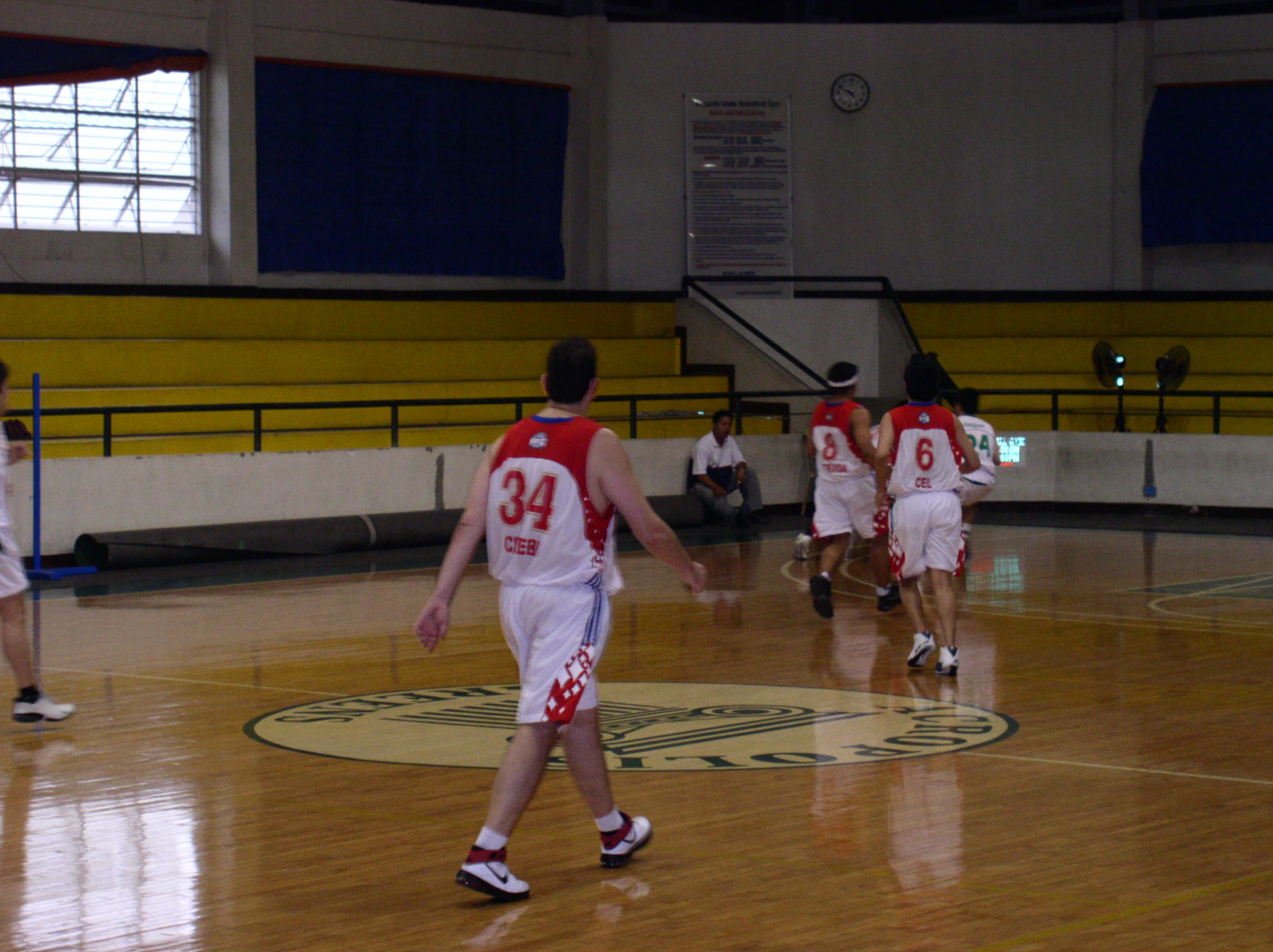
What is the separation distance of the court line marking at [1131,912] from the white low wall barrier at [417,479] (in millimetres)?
9295

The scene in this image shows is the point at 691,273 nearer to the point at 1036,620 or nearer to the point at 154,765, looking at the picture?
the point at 1036,620

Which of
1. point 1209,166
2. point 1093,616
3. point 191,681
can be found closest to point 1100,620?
point 1093,616

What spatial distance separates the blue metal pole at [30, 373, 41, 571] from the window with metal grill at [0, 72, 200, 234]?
6.27 metres

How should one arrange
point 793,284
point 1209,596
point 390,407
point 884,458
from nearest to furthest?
point 884,458 → point 1209,596 → point 390,407 → point 793,284

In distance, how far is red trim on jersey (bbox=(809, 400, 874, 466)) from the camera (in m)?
12.9

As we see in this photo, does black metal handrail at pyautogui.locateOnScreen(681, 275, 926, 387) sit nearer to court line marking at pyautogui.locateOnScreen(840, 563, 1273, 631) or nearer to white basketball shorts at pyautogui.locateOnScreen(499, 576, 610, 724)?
court line marking at pyautogui.locateOnScreen(840, 563, 1273, 631)

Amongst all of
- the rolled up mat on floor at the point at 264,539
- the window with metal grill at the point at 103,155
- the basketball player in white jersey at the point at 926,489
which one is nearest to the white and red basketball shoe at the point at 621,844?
the basketball player in white jersey at the point at 926,489

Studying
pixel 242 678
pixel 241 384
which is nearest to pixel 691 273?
pixel 241 384

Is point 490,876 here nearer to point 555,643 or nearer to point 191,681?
point 555,643

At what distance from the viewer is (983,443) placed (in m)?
15.3

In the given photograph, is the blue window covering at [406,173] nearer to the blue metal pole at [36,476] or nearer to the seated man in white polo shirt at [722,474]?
the seated man in white polo shirt at [722,474]

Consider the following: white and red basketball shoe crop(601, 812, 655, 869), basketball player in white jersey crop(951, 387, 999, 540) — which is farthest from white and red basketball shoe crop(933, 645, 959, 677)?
white and red basketball shoe crop(601, 812, 655, 869)

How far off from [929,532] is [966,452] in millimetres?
565

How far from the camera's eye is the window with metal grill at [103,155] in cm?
2120
